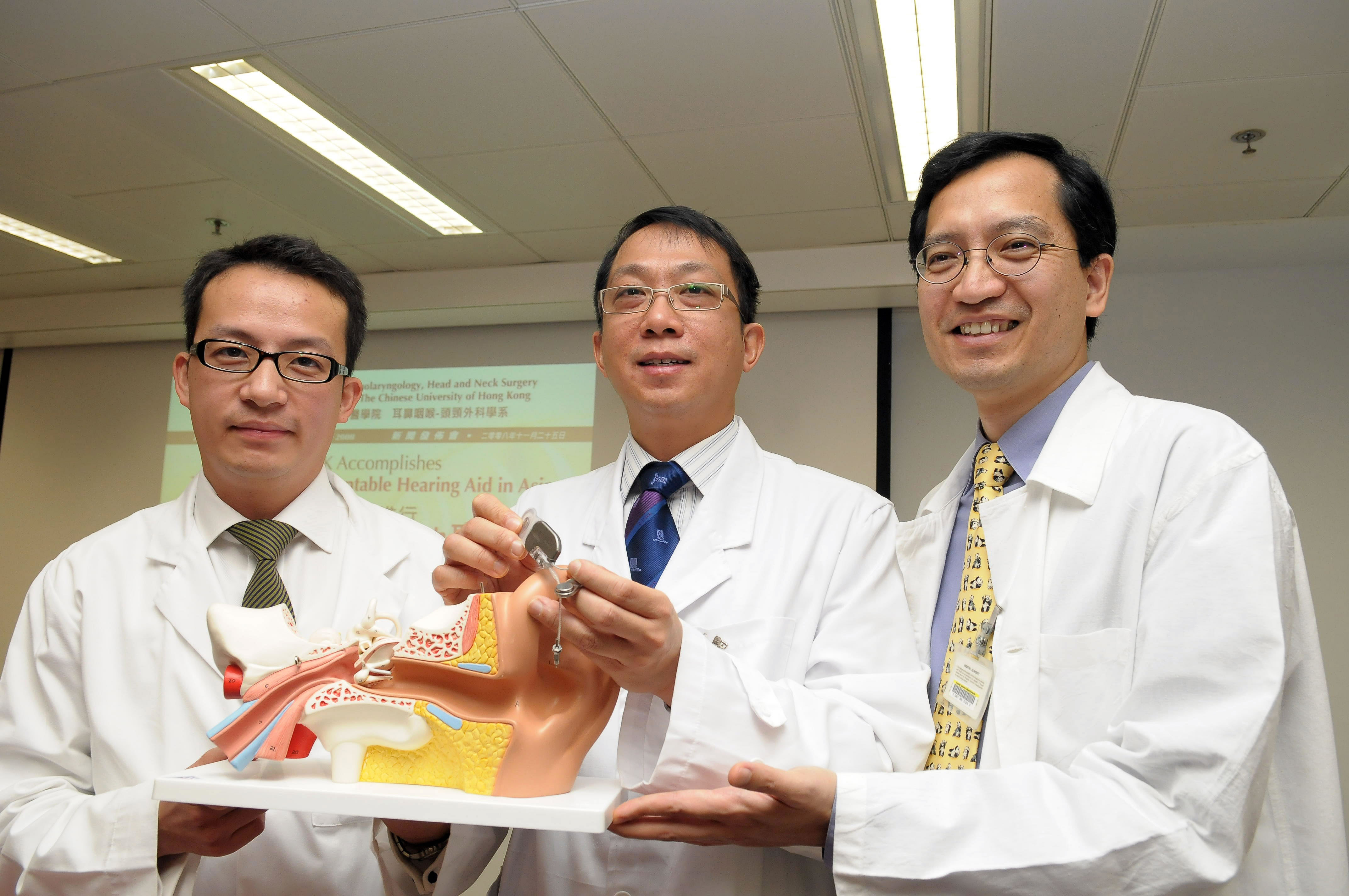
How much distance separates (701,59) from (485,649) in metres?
2.73

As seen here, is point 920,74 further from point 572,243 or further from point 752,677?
point 752,677

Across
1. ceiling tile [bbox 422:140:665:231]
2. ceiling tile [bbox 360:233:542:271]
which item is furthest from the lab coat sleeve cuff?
ceiling tile [bbox 360:233:542:271]

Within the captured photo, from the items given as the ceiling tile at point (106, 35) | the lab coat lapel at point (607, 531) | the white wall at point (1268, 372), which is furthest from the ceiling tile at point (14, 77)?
the white wall at point (1268, 372)

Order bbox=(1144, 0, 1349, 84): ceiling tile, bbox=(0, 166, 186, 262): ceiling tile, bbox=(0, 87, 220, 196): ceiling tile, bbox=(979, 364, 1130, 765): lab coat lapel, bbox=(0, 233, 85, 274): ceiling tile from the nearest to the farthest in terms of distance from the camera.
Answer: bbox=(979, 364, 1130, 765): lab coat lapel, bbox=(1144, 0, 1349, 84): ceiling tile, bbox=(0, 87, 220, 196): ceiling tile, bbox=(0, 166, 186, 262): ceiling tile, bbox=(0, 233, 85, 274): ceiling tile

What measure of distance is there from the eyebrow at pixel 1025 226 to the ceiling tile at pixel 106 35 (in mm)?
2934

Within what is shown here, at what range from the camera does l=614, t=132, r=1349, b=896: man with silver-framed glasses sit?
1.06 metres

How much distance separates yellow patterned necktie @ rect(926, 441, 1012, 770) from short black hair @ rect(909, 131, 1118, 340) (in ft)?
1.28

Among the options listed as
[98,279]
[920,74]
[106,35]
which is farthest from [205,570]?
[98,279]

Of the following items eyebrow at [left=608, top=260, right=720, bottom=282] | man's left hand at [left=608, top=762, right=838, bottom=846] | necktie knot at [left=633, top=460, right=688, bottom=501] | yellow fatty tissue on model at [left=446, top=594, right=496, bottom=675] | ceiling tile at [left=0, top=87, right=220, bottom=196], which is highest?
ceiling tile at [left=0, top=87, right=220, bottom=196]

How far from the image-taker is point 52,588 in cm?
156

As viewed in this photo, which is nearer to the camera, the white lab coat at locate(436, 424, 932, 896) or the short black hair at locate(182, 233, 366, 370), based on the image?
the white lab coat at locate(436, 424, 932, 896)

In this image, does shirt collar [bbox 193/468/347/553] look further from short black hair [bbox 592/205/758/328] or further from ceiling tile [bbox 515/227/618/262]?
ceiling tile [bbox 515/227/618/262]

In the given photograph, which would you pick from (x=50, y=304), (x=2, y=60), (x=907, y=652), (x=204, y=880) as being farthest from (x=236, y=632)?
(x=50, y=304)

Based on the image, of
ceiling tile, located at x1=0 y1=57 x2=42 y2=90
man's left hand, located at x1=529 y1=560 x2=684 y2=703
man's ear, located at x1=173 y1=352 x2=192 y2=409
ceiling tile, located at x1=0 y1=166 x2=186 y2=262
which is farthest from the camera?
ceiling tile, located at x1=0 y1=166 x2=186 y2=262
